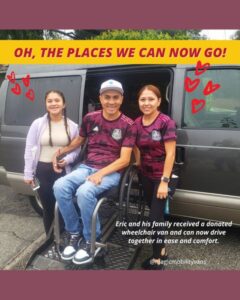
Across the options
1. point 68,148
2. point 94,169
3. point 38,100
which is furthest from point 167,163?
point 38,100

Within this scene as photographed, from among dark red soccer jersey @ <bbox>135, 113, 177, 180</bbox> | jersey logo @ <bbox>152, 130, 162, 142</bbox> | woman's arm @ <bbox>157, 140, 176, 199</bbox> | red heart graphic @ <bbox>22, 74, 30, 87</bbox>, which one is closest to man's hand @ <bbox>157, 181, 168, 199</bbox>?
woman's arm @ <bbox>157, 140, 176, 199</bbox>

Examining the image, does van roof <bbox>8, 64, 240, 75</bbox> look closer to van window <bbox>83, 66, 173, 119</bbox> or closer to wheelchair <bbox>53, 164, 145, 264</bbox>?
van window <bbox>83, 66, 173, 119</bbox>

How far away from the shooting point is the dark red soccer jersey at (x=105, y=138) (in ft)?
8.95

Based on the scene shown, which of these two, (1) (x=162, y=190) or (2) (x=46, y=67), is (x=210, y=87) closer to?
(1) (x=162, y=190)

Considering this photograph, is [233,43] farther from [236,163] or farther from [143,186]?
[143,186]

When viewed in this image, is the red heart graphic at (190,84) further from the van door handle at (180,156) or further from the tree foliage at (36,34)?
the tree foliage at (36,34)

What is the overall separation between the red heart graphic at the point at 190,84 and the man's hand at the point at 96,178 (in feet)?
3.79

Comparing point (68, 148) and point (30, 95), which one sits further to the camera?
point (30, 95)

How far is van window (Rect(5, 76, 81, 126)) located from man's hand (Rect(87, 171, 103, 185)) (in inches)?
40.9

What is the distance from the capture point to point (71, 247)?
8.70ft

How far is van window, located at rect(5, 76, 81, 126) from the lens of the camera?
3473 millimetres

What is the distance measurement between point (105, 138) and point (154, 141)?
0.46 m

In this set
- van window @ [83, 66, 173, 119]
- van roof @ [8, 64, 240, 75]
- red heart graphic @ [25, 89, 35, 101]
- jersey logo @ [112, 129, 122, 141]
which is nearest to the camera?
jersey logo @ [112, 129, 122, 141]

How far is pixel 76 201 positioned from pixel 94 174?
0.32 metres
